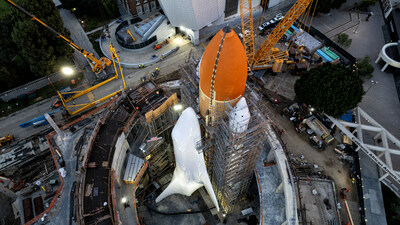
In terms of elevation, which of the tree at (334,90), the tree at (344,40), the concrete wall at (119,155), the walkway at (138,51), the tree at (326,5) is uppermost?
the tree at (326,5)

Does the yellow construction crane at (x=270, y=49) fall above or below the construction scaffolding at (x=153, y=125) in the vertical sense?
above

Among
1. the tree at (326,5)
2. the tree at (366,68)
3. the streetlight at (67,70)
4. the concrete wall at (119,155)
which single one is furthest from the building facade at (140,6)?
the tree at (366,68)

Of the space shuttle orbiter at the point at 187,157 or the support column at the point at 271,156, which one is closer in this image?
the space shuttle orbiter at the point at 187,157

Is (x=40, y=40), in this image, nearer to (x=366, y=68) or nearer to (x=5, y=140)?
(x=5, y=140)

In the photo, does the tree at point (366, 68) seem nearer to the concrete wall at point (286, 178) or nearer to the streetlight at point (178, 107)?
the concrete wall at point (286, 178)

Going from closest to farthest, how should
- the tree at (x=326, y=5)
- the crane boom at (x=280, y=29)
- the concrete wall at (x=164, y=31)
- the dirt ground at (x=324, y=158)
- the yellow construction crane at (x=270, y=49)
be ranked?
the dirt ground at (x=324, y=158) → the crane boom at (x=280, y=29) → the yellow construction crane at (x=270, y=49) → the concrete wall at (x=164, y=31) → the tree at (x=326, y=5)

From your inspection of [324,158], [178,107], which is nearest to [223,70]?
[178,107]

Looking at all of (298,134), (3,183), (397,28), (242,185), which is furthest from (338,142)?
(3,183)
